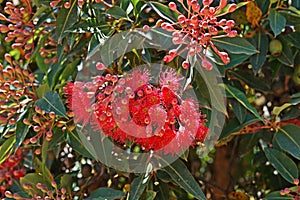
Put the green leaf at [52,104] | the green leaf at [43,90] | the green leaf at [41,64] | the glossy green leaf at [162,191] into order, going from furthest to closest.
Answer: the green leaf at [41,64], the glossy green leaf at [162,191], the green leaf at [43,90], the green leaf at [52,104]

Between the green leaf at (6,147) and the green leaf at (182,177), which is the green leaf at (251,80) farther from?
the green leaf at (6,147)

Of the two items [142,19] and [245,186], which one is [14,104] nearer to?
[142,19]

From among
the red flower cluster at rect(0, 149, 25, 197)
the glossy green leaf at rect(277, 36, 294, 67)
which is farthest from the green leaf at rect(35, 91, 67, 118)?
the glossy green leaf at rect(277, 36, 294, 67)

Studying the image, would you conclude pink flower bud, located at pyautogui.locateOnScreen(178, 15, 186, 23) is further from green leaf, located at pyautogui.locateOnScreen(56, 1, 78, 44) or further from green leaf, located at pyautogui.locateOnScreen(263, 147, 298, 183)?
green leaf, located at pyautogui.locateOnScreen(263, 147, 298, 183)

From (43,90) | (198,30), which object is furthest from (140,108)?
(43,90)

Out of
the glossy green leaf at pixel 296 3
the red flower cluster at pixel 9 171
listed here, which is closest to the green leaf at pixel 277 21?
the glossy green leaf at pixel 296 3

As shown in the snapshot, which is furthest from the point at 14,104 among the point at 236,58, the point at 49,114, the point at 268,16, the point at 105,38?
the point at 268,16
